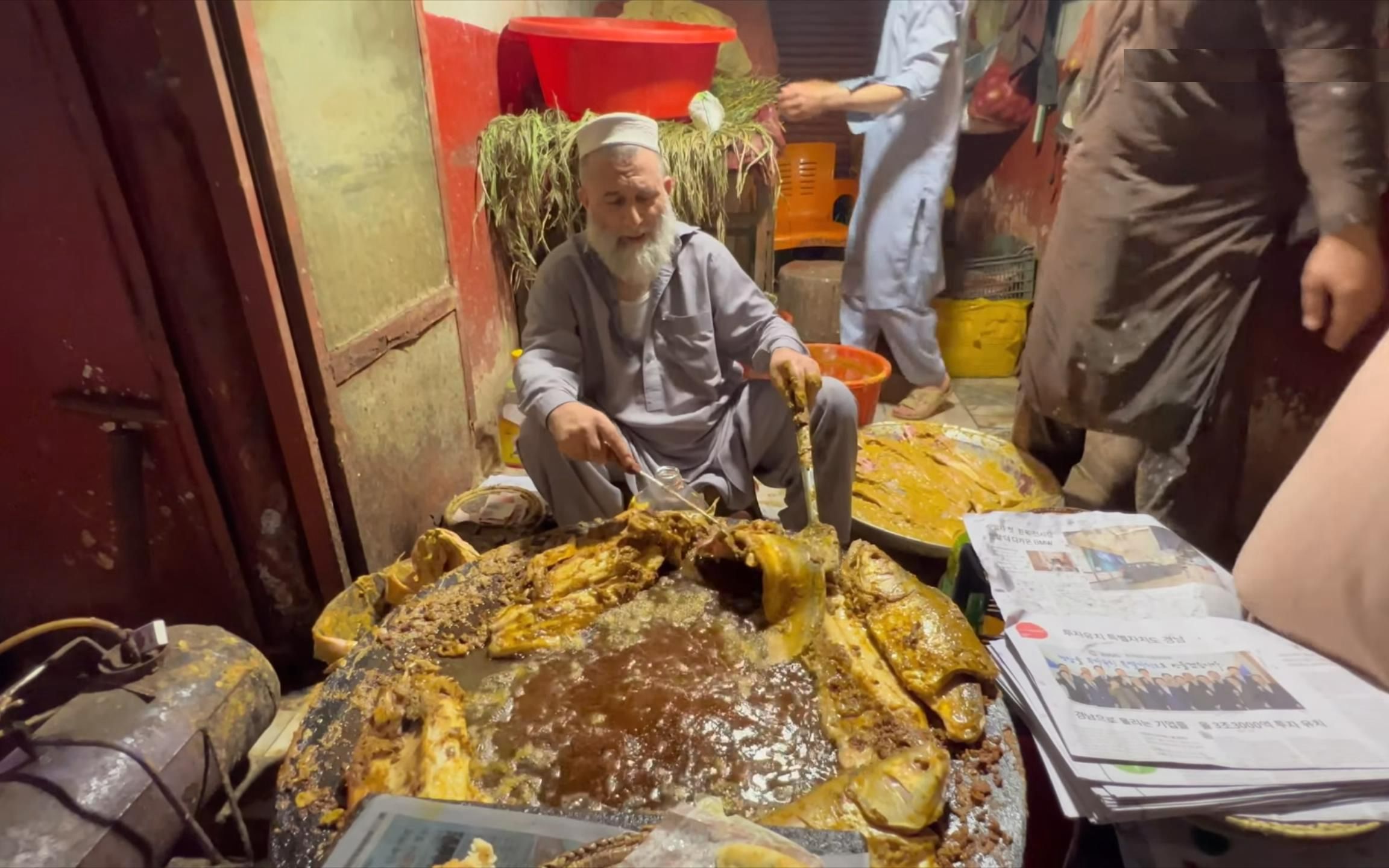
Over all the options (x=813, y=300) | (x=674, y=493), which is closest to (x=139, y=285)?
(x=674, y=493)

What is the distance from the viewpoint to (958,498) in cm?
285

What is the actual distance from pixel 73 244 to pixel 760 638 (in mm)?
1805

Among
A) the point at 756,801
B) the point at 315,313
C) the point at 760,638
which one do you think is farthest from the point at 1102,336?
the point at 315,313

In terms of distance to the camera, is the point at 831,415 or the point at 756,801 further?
the point at 831,415

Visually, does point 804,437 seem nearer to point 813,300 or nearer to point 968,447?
point 968,447

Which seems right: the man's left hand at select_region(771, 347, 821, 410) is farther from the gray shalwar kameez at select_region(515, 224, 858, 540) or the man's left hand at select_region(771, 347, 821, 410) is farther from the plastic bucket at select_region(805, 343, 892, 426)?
the plastic bucket at select_region(805, 343, 892, 426)

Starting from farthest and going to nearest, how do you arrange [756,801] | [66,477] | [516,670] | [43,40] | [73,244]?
[66,477]
[73,244]
[43,40]
[516,670]
[756,801]

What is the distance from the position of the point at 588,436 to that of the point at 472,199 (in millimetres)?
1577

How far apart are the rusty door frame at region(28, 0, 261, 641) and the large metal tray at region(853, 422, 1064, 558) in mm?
1871

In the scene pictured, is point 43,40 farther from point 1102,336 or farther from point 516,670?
point 1102,336

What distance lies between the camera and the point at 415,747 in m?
1.20

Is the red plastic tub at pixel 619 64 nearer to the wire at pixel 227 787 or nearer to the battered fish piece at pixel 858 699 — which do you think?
the battered fish piece at pixel 858 699

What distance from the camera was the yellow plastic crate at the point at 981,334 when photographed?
13.7ft

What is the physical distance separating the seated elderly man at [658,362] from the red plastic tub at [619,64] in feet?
3.44
